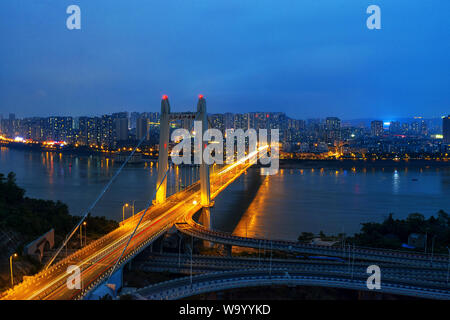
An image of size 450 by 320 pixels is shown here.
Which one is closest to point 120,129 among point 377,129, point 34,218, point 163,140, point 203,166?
point 163,140

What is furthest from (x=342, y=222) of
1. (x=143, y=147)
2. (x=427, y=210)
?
(x=143, y=147)

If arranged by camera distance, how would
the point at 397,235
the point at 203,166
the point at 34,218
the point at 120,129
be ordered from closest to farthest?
the point at 34,218
the point at 397,235
the point at 203,166
the point at 120,129

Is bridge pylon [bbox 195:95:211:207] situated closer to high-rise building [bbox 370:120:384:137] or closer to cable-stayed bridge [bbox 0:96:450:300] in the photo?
cable-stayed bridge [bbox 0:96:450:300]

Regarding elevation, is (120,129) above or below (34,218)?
above

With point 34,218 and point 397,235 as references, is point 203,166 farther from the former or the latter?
point 397,235

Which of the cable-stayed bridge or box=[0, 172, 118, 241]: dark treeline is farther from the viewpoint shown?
box=[0, 172, 118, 241]: dark treeline

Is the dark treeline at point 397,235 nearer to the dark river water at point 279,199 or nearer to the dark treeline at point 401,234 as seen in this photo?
the dark treeline at point 401,234

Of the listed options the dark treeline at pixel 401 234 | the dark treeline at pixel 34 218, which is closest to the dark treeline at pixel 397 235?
the dark treeline at pixel 401 234

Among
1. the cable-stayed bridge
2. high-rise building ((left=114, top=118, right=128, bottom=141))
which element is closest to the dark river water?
the cable-stayed bridge

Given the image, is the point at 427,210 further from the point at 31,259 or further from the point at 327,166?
the point at 327,166
